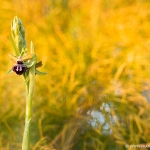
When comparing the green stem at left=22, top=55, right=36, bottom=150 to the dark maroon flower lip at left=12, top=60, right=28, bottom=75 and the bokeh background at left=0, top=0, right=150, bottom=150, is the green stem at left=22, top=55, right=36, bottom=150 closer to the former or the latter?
the dark maroon flower lip at left=12, top=60, right=28, bottom=75

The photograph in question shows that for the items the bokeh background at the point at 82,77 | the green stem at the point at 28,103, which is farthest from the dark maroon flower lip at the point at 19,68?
the bokeh background at the point at 82,77

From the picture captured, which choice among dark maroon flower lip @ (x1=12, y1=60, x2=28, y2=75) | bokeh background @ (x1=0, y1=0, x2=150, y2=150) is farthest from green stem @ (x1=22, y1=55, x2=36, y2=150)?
bokeh background @ (x1=0, y1=0, x2=150, y2=150)

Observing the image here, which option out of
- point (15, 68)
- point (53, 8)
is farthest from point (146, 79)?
point (15, 68)

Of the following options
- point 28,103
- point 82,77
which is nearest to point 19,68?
point 28,103

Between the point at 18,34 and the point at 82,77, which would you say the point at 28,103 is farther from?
the point at 82,77

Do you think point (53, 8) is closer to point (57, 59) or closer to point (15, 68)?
point (57, 59)

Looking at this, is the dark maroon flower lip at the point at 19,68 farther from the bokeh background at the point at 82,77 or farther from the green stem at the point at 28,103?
the bokeh background at the point at 82,77
